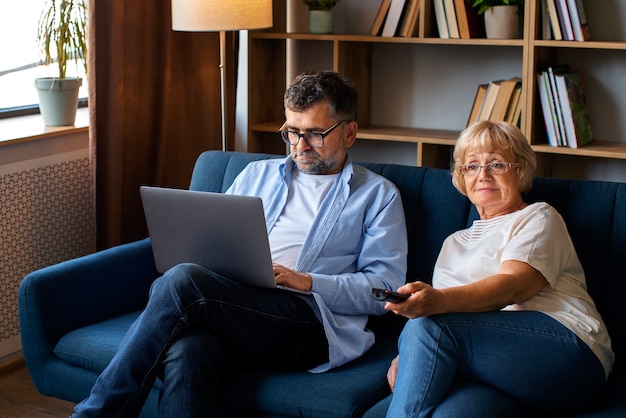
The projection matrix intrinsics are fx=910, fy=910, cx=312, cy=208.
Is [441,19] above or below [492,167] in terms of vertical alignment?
above

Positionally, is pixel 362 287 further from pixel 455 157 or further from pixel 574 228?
pixel 574 228

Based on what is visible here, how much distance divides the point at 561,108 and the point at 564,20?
0.30 m

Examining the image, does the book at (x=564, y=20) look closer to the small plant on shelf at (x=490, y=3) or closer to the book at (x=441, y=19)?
the small plant on shelf at (x=490, y=3)

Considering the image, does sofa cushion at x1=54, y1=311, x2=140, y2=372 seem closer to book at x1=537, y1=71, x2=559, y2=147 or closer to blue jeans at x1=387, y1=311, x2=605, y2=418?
blue jeans at x1=387, y1=311, x2=605, y2=418

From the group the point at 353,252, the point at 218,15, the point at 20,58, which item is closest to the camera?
the point at 353,252

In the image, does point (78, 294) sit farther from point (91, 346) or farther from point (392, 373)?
point (392, 373)

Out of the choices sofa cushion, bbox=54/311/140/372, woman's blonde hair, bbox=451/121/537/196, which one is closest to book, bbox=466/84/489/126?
woman's blonde hair, bbox=451/121/537/196

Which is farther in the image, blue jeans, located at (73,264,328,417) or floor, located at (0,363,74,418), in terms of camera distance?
floor, located at (0,363,74,418)

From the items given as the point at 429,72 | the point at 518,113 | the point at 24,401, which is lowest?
the point at 24,401

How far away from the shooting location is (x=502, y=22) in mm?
3260

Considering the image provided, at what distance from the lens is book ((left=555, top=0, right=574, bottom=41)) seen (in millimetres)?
3119

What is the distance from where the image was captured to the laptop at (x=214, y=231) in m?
2.12

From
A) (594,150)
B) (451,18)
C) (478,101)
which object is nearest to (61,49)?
(451,18)

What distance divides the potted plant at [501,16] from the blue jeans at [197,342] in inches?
59.8
